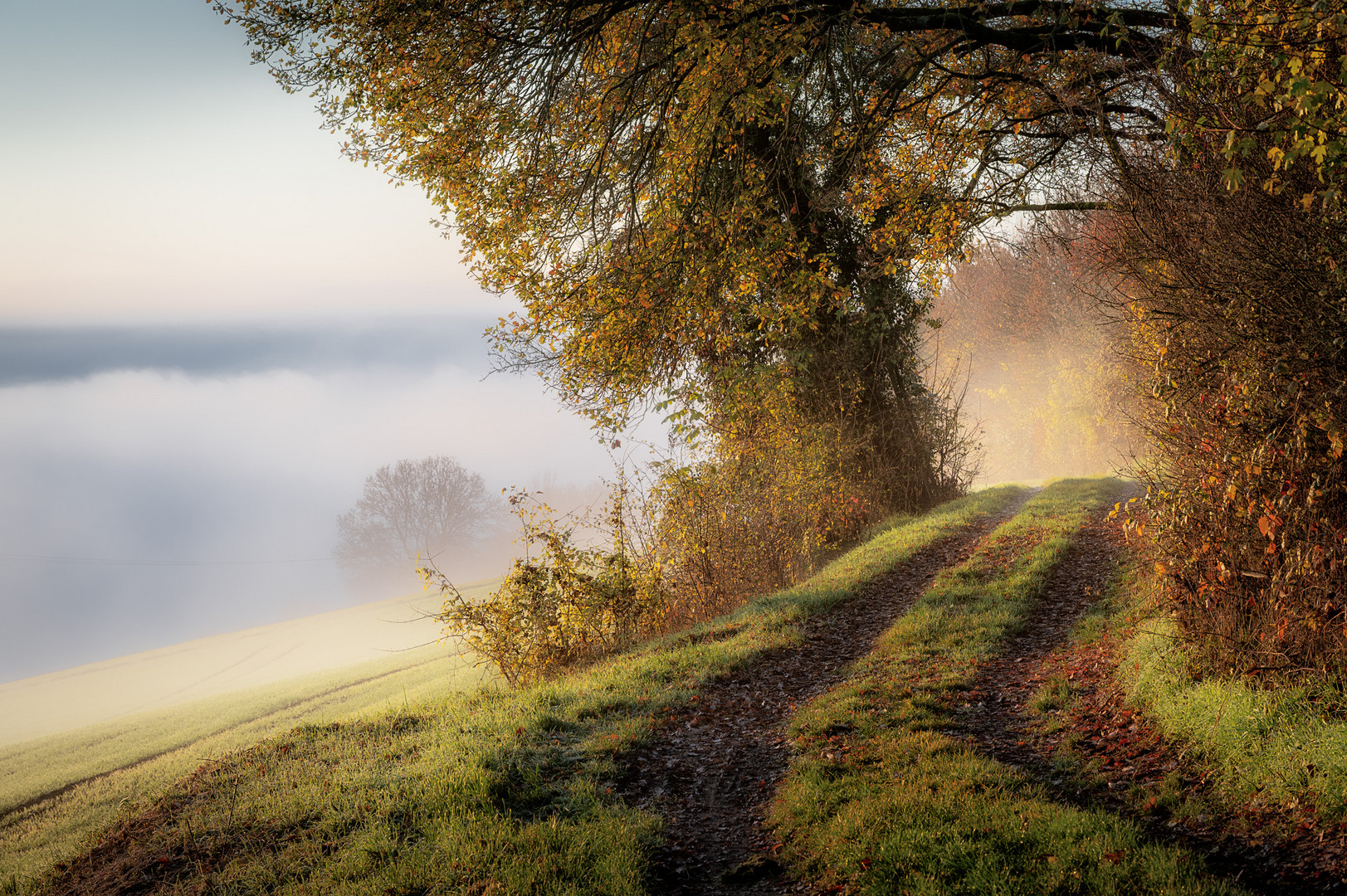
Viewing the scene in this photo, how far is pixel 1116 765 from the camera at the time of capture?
5539mm

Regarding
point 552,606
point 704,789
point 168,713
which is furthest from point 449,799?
point 168,713

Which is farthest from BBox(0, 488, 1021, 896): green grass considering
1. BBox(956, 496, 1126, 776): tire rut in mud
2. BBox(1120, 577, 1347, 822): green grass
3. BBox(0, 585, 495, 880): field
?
BBox(1120, 577, 1347, 822): green grass

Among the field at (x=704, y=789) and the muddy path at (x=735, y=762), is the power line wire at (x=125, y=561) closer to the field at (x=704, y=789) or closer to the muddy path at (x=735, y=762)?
the field at (x=704, y=789)

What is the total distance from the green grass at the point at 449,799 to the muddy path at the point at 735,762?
236 millimetres

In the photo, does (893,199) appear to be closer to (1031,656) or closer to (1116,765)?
(1031,656)

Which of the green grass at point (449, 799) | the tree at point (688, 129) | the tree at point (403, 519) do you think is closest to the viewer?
the green grass at point (449, 799)

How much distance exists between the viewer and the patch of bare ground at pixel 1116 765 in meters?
4.06

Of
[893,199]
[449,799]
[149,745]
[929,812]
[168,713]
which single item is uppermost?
[893,199]

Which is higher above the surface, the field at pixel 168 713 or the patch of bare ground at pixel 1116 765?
the field at pixel 168 713

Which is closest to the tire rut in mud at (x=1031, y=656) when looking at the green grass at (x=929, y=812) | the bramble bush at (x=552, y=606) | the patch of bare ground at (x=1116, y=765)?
the patch of bare ground at (x=1116, y=765)

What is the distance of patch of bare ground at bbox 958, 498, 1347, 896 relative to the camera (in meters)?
4.06

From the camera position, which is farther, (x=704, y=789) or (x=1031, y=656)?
(x=1031, y=656)

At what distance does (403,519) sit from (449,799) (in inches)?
2522

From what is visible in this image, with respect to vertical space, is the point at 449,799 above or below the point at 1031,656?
above
